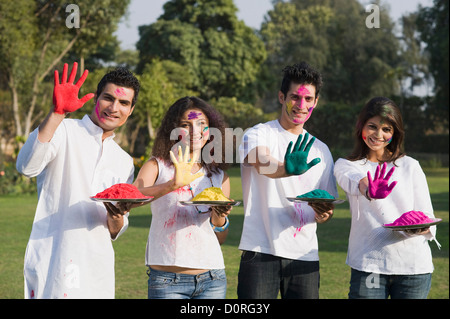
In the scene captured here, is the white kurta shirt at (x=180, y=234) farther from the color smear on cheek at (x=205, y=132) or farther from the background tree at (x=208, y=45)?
the background tree at (x=208, y=45)

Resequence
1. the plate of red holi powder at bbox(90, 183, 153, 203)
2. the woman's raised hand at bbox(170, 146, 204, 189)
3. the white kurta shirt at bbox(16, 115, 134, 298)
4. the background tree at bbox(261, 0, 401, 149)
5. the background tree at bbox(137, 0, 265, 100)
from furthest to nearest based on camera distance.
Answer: the background tree at bbox(261, 0, 401, 149)
the background tree at bbox(137, 0, 265, 100)
the woman's raised hand at bbox(170, 146, 204, 189)
the white kurta shirt at bbox(16, 115, 134, 298)
the plate of red holi powder at bbox(90, 183, 153, 203)

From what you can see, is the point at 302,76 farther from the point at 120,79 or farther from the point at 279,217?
the point at 120,79

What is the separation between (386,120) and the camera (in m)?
3.56

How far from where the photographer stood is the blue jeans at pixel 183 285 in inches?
125

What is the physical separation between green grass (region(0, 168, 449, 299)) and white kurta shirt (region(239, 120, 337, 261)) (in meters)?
3.48

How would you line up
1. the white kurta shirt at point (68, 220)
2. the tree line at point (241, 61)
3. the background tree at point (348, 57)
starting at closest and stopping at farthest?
the white kurta shirt at point (68, 220) → the tree line at point (241, 61) → the background tree at point (348, 57)

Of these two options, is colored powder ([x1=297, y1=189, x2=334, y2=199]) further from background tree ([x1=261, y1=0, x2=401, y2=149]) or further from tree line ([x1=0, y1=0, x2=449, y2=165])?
background tree ([x1=261, y1=0, x2=401, y2=149])

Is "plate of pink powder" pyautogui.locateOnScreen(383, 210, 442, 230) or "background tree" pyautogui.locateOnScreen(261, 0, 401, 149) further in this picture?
"background tree" pyautogui.locateOnScreen(261, 0, 401, 149)

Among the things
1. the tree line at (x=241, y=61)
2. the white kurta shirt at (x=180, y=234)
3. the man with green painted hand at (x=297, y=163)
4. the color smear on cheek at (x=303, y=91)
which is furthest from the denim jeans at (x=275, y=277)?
the tree line at (x=241, y=61)

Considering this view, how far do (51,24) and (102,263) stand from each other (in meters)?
20.1

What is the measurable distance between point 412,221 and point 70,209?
1812 mm

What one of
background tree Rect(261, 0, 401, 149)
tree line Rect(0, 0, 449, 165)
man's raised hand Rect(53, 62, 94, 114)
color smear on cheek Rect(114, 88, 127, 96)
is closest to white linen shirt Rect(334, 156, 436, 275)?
color smear on cheek Rect(114, 88, 127, 96)

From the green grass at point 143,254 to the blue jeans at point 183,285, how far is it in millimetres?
3590

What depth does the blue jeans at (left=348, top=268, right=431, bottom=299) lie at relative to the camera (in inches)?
135
